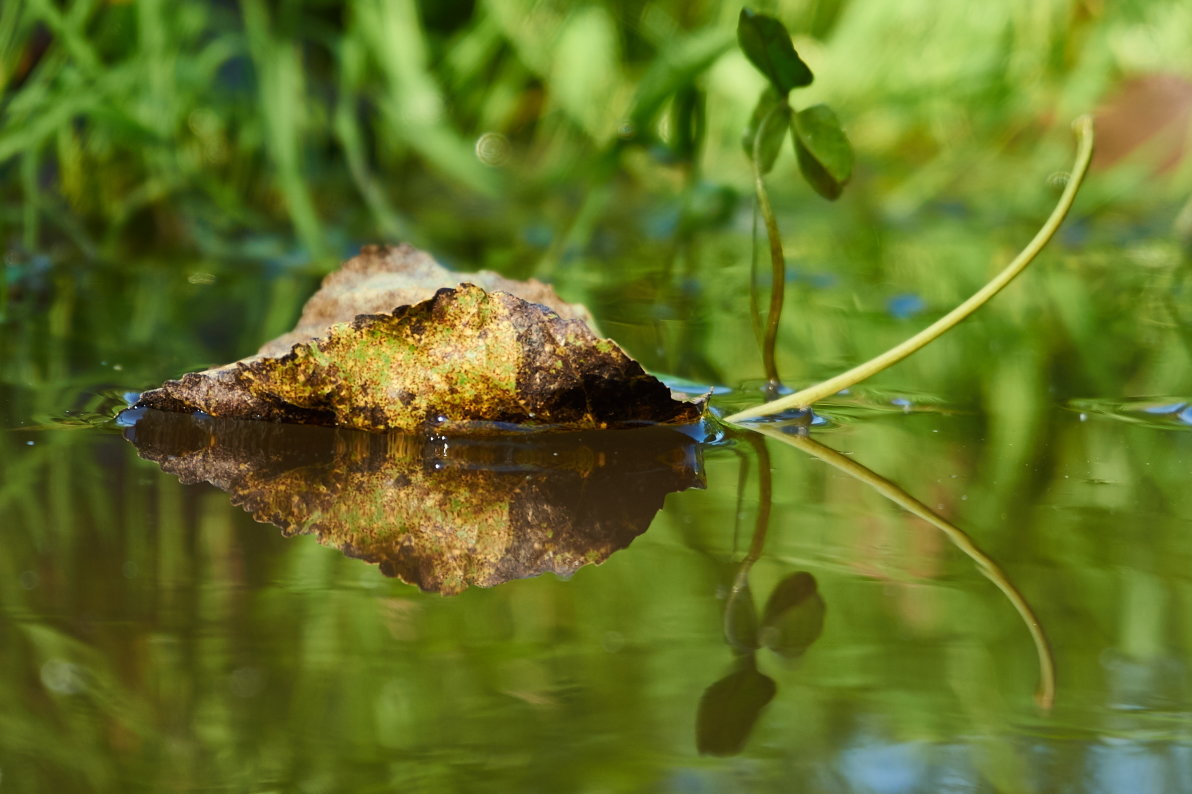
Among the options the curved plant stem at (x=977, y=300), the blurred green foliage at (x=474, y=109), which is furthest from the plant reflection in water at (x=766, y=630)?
the blurred green foliage at (x=474, y=109)

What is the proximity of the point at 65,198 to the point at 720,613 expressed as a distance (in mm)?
1932

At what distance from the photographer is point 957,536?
2.60ft

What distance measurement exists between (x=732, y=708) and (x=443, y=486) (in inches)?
13.5

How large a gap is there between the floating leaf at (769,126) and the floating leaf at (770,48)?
0.07ft

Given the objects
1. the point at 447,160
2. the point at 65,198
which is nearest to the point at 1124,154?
the point at 447,160

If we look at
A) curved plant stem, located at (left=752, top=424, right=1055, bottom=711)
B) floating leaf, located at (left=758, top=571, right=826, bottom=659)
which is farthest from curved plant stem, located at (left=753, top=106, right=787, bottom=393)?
floating leaf, located at (left=758, top=571, right=826, bottom=659)

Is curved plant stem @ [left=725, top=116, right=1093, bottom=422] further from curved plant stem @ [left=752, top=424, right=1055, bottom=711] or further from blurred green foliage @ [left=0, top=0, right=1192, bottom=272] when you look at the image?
blurred green foliage @ [left=0, top=0, right=1192, bottom=272]

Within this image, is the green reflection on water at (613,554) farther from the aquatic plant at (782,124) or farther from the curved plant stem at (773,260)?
the aquatic plant at (782,124)

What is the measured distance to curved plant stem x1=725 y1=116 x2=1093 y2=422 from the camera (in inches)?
36.9

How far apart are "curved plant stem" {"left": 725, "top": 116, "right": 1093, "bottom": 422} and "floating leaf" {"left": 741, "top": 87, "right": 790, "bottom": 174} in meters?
0.19

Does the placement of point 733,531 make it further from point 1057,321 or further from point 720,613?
point 1057,321

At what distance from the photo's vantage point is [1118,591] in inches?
27.8

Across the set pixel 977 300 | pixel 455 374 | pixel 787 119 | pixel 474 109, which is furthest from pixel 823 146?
pixel 474 109

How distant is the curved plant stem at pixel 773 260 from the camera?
3.48ft
